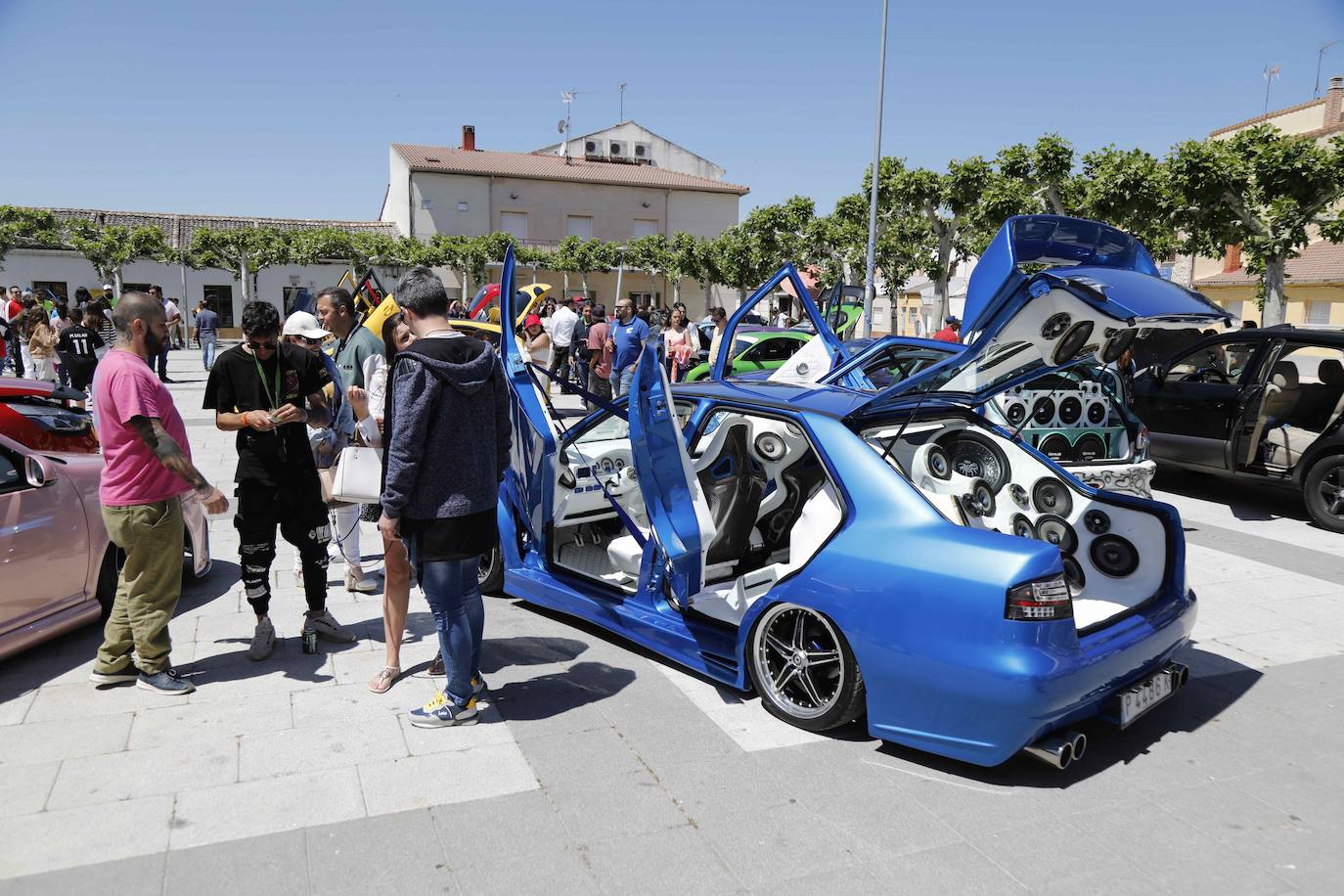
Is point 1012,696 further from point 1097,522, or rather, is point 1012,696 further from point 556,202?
point 556,202

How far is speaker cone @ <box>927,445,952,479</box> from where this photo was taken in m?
4.71

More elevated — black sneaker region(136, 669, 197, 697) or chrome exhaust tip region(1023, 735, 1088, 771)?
chrome exhaust tip region(1023, 735, 1088, 771)

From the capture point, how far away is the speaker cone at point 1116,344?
3.77m

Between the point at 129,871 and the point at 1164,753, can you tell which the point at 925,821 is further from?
the point at 129,871

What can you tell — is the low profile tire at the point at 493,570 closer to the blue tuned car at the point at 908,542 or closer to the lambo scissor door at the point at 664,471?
the blue tuned car at the point at 908,542

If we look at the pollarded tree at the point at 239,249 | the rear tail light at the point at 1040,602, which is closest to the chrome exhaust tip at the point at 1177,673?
the rear tail light at the point at 1040,602

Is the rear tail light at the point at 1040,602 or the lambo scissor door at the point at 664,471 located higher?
the lambo scissor door at the point at 664,471

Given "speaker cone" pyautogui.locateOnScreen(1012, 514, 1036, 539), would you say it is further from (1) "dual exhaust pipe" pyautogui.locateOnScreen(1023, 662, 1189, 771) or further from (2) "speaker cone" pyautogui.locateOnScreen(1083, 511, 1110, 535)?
(1) "dual exhaust pipe" pyautogui.locateOnScreen(1023, 662, 1189, 771)

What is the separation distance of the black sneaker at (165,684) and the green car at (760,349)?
1028 centimetres

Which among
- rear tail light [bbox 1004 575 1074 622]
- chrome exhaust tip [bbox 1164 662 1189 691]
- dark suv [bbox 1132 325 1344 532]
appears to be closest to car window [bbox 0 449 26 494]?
rear tail light [bbox 1004 575 1074 622]

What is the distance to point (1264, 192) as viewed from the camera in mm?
13406

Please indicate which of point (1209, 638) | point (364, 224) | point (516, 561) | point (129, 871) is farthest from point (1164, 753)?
point (364, 224)

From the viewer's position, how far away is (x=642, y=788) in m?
3.41

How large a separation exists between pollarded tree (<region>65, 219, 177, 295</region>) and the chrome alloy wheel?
3835 cm
